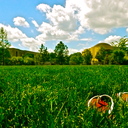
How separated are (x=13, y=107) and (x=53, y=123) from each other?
772 mm

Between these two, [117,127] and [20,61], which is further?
[20,61]

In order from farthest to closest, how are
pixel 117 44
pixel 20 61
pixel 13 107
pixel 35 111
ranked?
pixel 20 61 → pixel 117 44 → pixel 13 107 → pixel 35 111

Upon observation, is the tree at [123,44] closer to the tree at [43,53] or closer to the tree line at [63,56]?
the tree line at [63,56]

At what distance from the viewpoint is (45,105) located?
1.98 m

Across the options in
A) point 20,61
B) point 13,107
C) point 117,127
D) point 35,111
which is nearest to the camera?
point 117,127

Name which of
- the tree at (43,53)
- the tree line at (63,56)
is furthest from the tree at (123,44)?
the tree at (43,53)

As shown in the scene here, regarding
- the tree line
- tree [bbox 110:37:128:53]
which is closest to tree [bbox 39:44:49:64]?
the tree line

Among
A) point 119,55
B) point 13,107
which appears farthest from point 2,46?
point 13,107

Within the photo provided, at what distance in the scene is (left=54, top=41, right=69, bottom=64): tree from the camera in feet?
216

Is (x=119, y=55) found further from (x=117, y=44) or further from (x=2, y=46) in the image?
(x=2, y=46)

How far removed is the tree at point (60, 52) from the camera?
6569 cm

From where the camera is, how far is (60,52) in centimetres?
6594

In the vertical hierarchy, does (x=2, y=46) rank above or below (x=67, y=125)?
above

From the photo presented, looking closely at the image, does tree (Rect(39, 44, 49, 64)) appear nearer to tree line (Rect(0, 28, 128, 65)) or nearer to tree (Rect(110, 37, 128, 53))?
tree line (Rect(0, 28, 128, 65))
